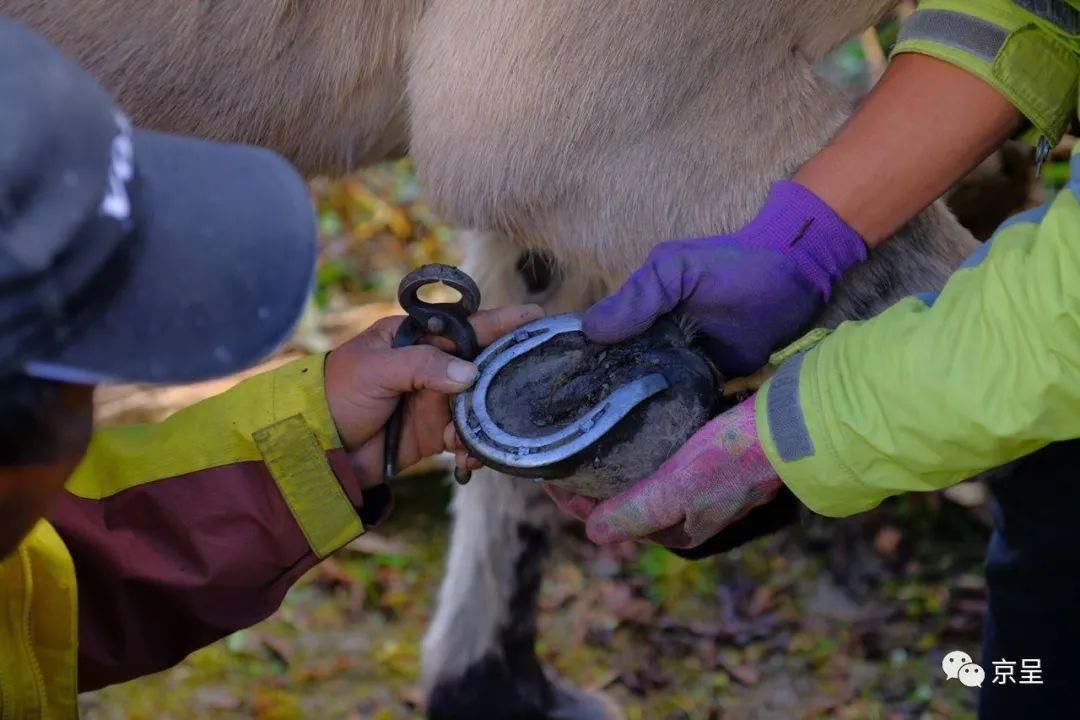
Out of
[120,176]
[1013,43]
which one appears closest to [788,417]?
[1013,43]

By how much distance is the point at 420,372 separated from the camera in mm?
1892

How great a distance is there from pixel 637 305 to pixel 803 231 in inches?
10.7

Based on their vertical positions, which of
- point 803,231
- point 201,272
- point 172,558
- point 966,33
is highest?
point 966,33

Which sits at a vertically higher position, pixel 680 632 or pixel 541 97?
pixel 541 97

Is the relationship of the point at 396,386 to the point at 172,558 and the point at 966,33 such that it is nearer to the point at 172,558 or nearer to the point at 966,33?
the point at 172,558

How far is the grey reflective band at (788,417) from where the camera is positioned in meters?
1.70

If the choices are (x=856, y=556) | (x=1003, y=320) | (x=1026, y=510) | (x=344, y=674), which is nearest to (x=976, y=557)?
(x=856, y=556)

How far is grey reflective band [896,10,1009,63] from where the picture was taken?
6.19 ft

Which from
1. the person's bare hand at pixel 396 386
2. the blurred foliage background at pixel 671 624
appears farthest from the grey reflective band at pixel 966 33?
the blurred foliage background at pixel 671 624

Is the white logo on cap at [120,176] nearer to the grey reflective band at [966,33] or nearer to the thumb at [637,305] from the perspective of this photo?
the thumb at [637,305]

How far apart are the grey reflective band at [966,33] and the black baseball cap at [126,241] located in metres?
1.06

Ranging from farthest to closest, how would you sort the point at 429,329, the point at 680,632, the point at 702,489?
1. the point at 680,632
2. the point at 429,329
3. the point at 702,489

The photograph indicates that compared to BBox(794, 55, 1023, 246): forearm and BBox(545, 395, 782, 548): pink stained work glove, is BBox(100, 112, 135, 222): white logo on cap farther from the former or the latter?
BBox(794, 55, 1023, 246): forearm

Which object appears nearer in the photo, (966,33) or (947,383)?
(947,383)
